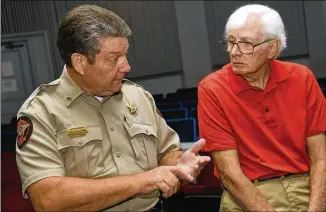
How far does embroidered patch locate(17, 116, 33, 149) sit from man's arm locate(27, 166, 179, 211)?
0.61ft

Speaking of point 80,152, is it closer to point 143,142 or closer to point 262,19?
point 143,142

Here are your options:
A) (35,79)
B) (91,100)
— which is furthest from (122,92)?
(35,79)

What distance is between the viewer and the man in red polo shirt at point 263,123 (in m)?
1.93

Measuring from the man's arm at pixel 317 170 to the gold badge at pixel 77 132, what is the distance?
1.00 metres

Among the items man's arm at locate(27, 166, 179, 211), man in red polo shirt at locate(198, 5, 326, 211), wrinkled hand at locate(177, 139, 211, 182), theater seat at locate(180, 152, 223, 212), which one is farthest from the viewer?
theater seat at locate(180, 152, 223, 212)

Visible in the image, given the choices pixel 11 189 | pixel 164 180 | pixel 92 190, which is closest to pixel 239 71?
pixel 164 180

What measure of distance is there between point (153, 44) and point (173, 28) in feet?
1.95

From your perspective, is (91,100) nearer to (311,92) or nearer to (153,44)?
(311,92)

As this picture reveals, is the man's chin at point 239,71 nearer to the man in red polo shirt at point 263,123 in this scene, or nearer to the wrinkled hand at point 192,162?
the man in red polo shirt at point 263,123

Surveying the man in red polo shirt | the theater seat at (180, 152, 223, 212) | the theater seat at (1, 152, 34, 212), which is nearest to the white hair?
the man in red polo shirt

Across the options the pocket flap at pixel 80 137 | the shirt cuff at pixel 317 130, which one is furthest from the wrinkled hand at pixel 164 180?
the shirt cuff at pixel 317 130

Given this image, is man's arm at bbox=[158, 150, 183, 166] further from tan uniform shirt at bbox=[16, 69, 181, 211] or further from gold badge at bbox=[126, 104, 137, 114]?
gold badge at bbox=[126, 104, 137, 114]

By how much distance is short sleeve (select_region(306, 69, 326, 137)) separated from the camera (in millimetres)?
1995

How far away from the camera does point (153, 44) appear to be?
31.6 ft
